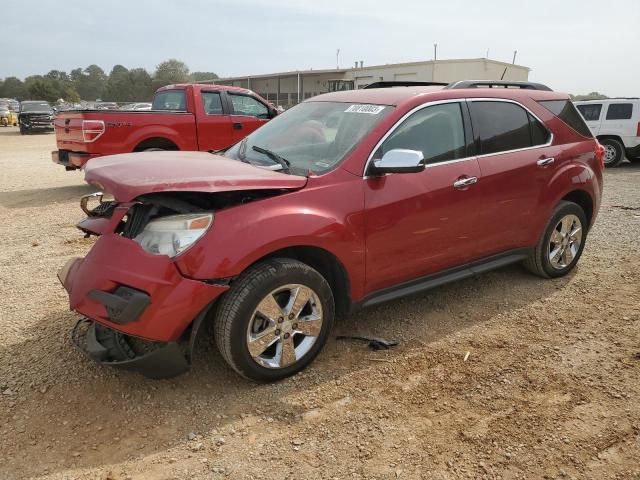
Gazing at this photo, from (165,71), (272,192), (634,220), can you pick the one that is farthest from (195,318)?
(165,71)

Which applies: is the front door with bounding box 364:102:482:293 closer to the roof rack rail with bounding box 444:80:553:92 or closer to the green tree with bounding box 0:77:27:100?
the roof rack rail with bounding box 444:80:553:92

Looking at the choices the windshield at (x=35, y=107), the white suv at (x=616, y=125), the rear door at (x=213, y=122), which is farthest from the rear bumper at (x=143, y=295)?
the windshield at (x=35, y=107)

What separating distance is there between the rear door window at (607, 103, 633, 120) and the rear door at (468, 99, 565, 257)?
418 inches

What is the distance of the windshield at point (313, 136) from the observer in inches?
131

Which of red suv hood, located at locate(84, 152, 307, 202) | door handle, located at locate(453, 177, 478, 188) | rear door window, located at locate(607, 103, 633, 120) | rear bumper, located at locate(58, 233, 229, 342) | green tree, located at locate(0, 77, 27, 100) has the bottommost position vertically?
rear bumper, located at locate(58, 233, 229, 342)

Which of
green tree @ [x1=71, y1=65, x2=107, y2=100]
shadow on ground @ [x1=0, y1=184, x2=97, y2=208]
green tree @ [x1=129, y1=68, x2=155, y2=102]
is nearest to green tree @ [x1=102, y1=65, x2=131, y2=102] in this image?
green tree @ [x1=129, y1=68, x2=155, y2=102]

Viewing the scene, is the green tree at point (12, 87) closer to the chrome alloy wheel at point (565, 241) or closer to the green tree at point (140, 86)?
the green tree at point (140, 86)

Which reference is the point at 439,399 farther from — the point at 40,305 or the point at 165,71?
the point at 165,71

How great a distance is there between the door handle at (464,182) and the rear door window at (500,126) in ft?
0.98

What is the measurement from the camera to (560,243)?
15.1 ft

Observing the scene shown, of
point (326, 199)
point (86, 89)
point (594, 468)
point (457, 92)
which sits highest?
point (86, 89)

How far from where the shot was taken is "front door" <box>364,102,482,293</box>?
3242 millimetres

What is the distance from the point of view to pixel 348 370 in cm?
315

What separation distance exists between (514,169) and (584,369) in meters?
1.61
